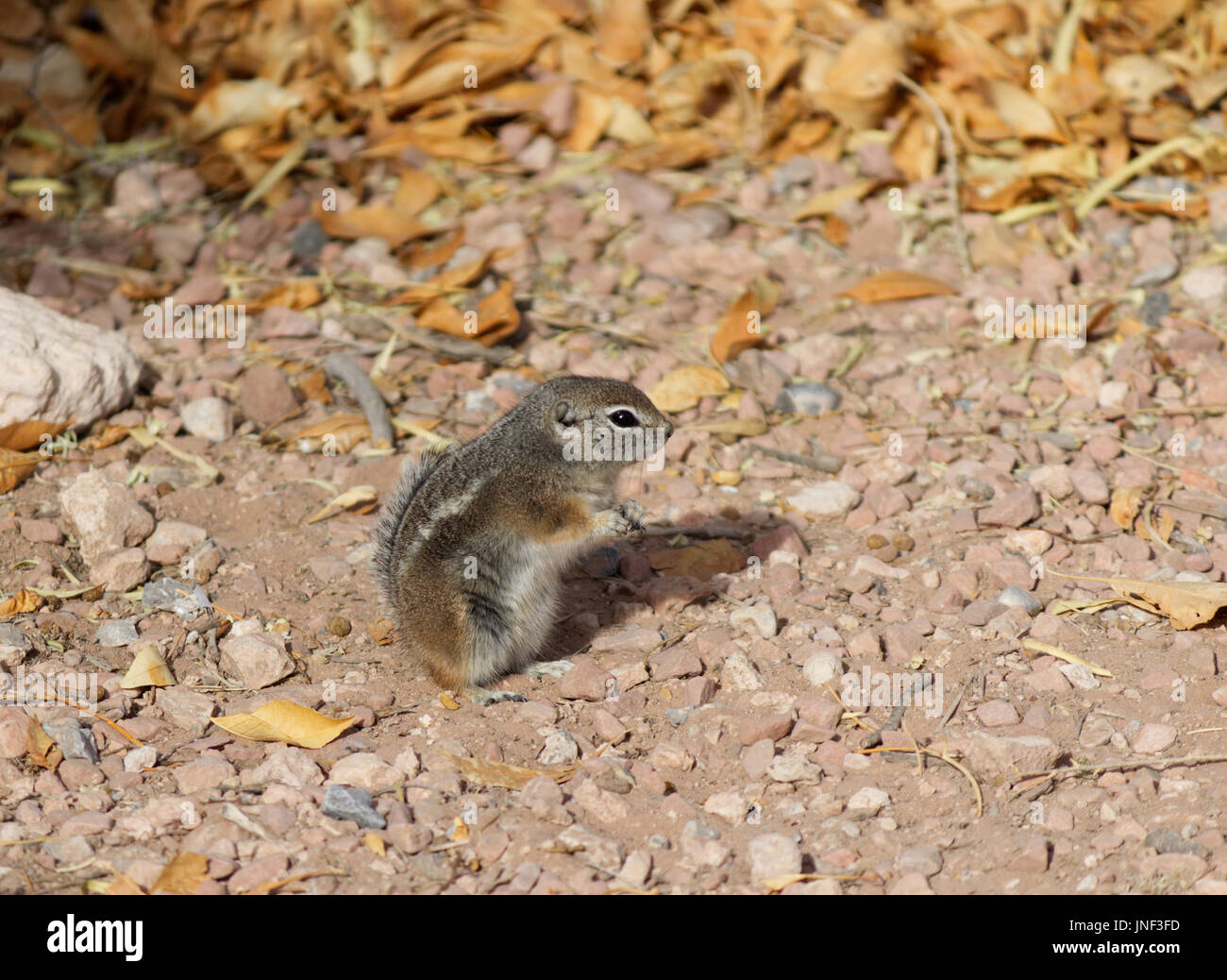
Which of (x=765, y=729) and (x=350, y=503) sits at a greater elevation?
(x=350, y=503)

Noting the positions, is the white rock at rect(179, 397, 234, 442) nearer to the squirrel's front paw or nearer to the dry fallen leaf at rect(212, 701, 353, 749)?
the dry fallen leaf at rect(212, 701, 353, 749)

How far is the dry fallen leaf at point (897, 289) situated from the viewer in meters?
6.54

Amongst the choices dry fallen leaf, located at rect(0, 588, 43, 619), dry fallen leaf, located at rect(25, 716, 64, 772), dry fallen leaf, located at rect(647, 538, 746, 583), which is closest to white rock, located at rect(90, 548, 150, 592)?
dry fallen leaf, located at rect(0, 588, 43, 619)

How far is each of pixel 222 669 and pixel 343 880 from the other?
4.15 feet

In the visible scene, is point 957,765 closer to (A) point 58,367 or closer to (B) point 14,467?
(B) point 14,467

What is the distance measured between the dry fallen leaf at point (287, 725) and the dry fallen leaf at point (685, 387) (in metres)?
2.43

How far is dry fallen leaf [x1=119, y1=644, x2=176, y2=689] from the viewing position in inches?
170

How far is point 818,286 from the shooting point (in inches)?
265

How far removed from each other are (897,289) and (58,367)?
3.96 m

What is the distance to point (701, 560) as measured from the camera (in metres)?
5.12

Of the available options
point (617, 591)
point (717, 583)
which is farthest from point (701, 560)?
point (617, 591)

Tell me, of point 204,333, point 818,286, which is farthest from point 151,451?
point 818,286

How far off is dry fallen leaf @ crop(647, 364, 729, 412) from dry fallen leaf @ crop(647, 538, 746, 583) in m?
0.99

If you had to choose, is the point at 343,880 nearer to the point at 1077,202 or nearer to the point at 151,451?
the point at 151,451
